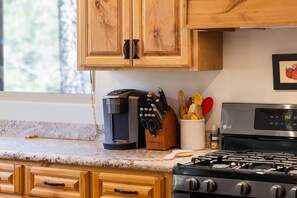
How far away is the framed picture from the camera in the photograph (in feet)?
11.3

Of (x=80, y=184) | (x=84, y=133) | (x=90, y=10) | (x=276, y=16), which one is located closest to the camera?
(x=276, y=16)

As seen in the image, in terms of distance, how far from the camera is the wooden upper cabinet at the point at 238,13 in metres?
3.07

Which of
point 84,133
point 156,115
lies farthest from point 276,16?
point 84,133

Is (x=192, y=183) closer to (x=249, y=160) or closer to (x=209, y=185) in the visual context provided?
(x=209, y=185)

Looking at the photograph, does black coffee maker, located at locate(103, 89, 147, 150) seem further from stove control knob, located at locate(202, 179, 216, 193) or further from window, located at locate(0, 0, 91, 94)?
stove control knob, located at locate(202, 179, 216, 193)

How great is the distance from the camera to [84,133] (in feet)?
13.6

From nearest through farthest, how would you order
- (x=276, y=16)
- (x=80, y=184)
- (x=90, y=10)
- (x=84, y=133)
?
(x=276, y=16) → (x=80, y=184) → (x=90, y=10) → (x=84, y=133)

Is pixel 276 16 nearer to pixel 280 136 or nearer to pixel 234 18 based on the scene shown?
pixel 234 18

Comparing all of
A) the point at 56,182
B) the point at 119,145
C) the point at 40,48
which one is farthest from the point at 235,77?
the point at 40,48

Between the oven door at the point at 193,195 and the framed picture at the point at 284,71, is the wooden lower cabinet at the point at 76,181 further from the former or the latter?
the framed picture at the point at 284,71

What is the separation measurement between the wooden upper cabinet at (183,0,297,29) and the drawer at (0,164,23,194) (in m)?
1.21

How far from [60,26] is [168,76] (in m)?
0.95

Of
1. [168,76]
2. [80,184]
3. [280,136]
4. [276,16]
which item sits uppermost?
[276,16]

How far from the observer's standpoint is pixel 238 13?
318 cm
